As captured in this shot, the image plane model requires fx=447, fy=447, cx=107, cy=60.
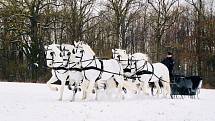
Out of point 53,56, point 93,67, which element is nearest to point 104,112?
point 93,67

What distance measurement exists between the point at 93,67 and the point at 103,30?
89.8 ft

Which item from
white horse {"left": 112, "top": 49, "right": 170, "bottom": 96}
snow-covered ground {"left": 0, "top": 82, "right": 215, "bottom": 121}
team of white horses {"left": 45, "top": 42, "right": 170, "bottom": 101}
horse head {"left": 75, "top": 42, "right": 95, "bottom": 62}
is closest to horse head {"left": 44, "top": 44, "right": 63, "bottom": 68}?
team of white horses {"left": 45, "top": 42, "right": 170, "bottom": 101}

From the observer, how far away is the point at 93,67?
16.1 metres

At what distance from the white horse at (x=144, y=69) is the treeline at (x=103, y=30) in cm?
1906

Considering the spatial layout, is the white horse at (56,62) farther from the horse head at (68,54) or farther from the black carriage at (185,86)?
the black carriage at (185,86)

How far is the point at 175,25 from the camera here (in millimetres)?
47438

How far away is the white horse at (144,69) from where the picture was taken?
18141 mm

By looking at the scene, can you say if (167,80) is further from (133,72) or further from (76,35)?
(76,35)

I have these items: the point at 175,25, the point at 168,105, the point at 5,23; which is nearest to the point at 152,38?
the point at 175,25

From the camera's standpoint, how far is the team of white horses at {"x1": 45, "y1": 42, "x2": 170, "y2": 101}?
16094 millimetres

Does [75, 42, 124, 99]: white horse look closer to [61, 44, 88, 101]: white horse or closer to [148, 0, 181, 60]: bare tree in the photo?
[61, 44, 88, 101]: white horse

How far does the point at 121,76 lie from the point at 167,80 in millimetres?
2426

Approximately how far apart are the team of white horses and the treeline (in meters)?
19.1

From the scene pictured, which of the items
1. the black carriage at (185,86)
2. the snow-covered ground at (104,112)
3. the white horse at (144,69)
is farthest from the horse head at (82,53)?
the black carriage at (185,86)
